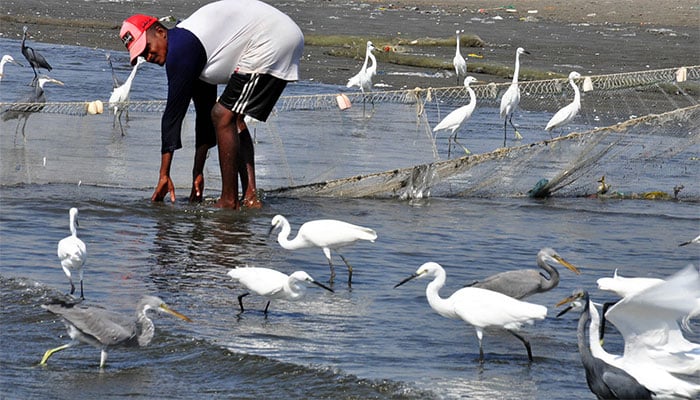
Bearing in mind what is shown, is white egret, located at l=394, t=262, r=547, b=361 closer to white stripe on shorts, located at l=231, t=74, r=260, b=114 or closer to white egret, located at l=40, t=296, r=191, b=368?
white egret, located at l=40, t=296, r=191, b=368

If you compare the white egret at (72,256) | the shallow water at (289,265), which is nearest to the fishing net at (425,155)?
the shallow water at (289,265)

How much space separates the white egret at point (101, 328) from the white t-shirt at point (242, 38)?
3.40 m

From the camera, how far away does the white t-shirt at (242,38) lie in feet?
28.8

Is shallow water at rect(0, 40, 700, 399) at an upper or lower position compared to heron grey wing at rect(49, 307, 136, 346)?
lower

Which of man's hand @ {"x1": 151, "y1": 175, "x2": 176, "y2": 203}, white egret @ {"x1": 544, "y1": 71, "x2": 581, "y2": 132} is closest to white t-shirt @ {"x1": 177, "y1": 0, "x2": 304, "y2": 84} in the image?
man's hand @ {"x1": 151, "y1": 175, "x2": 176, "y2": 203}

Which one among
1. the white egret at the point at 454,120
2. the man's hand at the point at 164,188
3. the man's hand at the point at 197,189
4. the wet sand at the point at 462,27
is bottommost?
the wet sand at the point at 462,27

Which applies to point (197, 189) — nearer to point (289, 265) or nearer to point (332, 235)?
point (289, 265)

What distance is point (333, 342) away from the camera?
616 cm

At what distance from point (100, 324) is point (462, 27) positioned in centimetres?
2581

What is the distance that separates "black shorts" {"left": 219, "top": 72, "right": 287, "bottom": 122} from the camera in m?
8.84

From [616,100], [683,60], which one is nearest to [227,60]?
[616,100]

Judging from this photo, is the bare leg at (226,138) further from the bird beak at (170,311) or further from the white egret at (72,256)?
the bird beak at (170,311)

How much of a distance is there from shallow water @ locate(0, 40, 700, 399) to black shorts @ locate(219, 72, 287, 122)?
34.9 inches

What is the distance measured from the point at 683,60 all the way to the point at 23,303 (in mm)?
18517
